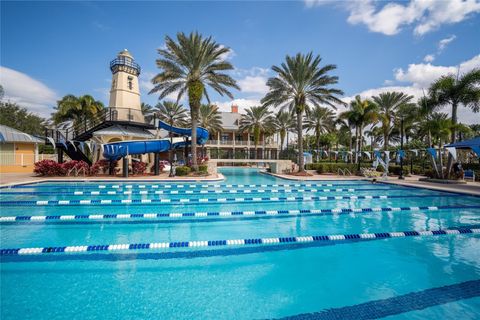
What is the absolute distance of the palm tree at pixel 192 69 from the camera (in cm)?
2016

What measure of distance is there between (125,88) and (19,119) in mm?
32830

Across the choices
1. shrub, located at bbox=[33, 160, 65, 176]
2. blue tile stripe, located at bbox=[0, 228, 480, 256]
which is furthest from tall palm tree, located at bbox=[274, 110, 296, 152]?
blue tile stripe, located at bbox=[0, 228, 480, 256]

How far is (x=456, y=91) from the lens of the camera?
21.7 m

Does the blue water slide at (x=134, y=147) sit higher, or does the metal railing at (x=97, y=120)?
the metal railing at (x=97, y=120)

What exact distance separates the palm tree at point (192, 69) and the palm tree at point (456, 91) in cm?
1738

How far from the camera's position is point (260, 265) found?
528 centimetres

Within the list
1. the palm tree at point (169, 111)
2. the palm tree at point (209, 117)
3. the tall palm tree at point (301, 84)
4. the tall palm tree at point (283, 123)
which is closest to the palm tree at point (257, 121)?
the tall palm tree at point (283, 123)

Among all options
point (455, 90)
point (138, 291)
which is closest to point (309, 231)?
point (138, 291)

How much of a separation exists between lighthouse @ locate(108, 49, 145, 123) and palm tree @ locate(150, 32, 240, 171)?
6517 mm

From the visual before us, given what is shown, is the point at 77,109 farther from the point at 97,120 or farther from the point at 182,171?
the point at 182,171

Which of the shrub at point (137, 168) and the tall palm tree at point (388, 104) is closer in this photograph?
the shrub at point (137, 168)

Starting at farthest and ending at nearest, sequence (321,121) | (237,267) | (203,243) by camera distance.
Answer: (321,121), (203,243), (237,267)

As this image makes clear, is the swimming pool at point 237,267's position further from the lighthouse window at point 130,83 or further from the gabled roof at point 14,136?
the lighthouse window at point 130,83

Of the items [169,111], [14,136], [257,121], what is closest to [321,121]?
[257,121]
